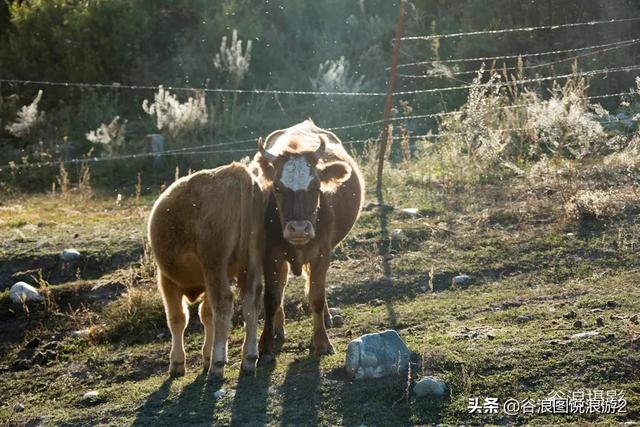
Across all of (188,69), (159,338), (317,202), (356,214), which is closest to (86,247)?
(159,338)

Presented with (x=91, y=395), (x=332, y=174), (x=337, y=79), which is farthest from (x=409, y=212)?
(x=337, y=79)

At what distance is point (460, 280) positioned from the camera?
9977 millimetres

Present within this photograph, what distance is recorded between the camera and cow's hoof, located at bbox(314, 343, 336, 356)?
8.27 meters

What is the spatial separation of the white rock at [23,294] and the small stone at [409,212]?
4.35 meters

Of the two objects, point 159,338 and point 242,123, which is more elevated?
point 242,123

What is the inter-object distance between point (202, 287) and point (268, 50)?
43.3 feet

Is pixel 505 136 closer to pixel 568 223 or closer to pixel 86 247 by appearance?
pixel 568 223

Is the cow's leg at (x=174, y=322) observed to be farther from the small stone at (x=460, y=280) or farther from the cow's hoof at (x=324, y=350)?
the small stone at (x=460, y=280)

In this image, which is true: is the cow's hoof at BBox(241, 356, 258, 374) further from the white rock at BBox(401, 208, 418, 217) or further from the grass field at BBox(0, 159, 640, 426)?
the white rock at BBox(401, 208, 418, 217)

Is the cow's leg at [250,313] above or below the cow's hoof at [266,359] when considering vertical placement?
above

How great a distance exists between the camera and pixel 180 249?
7.92 m

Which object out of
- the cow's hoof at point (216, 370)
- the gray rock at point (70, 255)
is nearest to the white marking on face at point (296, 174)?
the cow's hoof at point (216, 370)

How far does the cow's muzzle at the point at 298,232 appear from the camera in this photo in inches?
A: 314

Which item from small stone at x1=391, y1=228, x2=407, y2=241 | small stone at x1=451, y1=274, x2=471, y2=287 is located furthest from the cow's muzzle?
small stone at x1=391, y1=228, x2=407, y2=241
